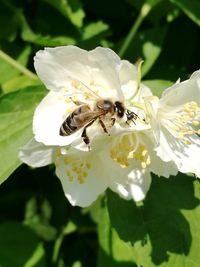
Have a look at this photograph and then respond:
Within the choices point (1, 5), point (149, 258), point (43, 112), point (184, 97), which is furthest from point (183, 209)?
point (1, 5)

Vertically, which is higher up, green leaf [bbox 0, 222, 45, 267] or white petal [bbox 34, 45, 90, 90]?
white petal [bbox 34, 45, 90, 90]

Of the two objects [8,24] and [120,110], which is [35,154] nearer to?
[120,110]

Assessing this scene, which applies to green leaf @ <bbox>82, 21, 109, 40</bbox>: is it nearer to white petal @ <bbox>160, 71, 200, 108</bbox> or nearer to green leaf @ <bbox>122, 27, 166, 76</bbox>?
green leaf @ <bbox>122, 27, 166, 76</bbox>

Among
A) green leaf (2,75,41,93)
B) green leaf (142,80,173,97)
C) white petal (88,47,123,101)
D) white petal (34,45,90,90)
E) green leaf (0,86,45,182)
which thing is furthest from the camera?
green leaf (2,75,41,93)

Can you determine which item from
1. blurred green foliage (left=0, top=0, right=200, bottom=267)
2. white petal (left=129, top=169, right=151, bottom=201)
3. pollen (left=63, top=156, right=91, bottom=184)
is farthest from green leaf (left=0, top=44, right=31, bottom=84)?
white petal (left=129, top=169, right=151, bottom=201)

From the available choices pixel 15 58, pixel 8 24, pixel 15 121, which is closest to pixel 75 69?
pixel 15 121

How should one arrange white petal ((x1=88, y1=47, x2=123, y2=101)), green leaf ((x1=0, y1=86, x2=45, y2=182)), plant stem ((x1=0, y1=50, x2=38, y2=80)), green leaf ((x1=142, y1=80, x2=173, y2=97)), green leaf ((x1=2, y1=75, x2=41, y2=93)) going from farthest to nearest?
green leaf ((x1=2, y1=75, x2=41, y2=93))
plant stem ((x1=0, y1=50, x2=38, y2=80))
green leaf ((x1=142, y1=80, x2=173, y2=97))
green leaf ((x1=0, y1=86, x2=45, y2=182))
white petal ((x1=88, y1=47, x2=123, y2=101))
